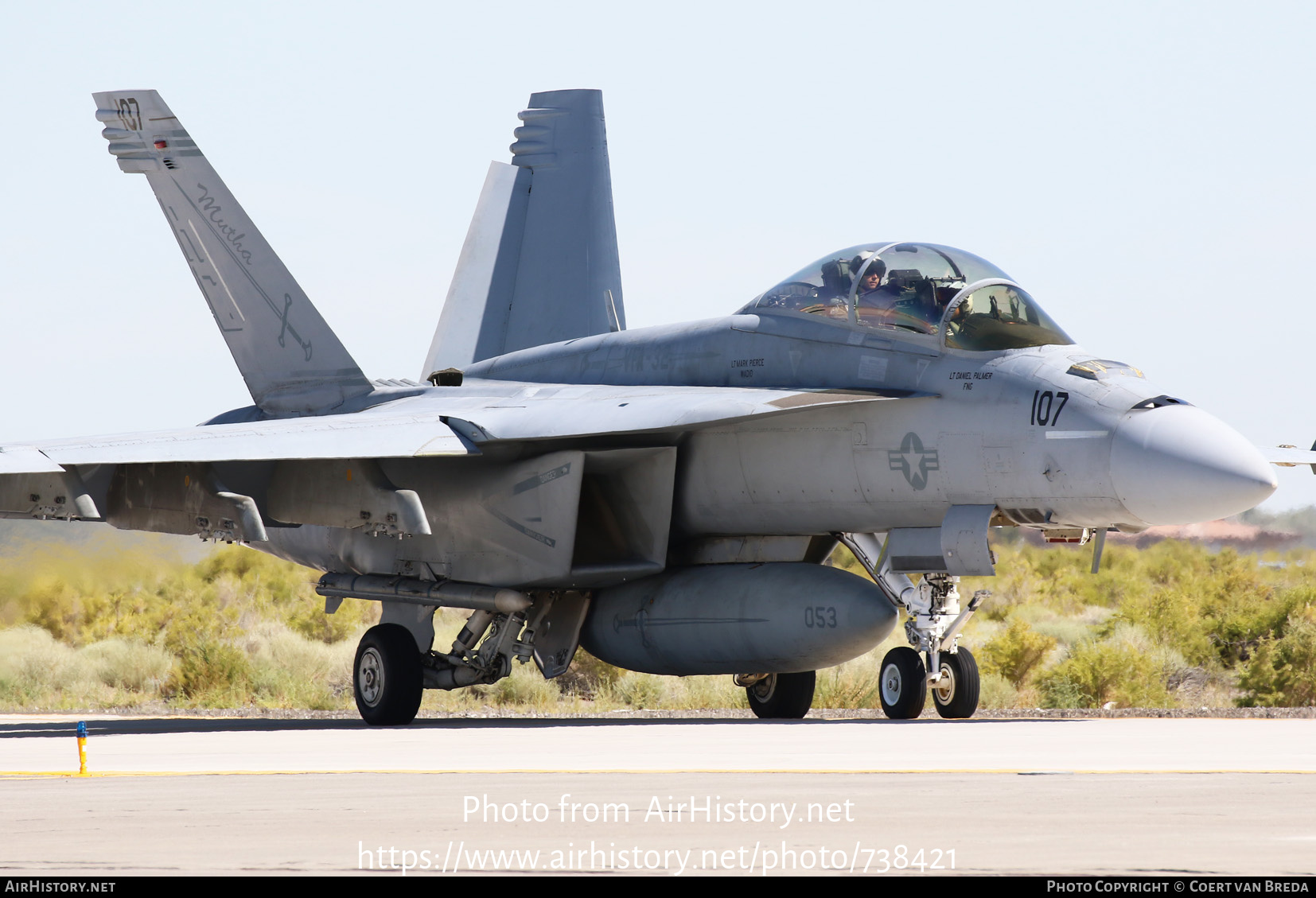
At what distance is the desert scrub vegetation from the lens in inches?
721

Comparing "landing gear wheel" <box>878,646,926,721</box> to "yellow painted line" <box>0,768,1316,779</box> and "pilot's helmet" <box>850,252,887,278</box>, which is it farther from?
"yellow painted line" <box>0,768,1316,779</box>

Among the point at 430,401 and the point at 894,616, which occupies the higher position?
the point at 430,401

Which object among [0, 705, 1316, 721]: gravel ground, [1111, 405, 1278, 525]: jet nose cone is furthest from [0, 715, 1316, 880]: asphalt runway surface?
[0, 705, 1316, 721]: gravel ground

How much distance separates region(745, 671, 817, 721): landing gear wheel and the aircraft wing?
2755 millimetres

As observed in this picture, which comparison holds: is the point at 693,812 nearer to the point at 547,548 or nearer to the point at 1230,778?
the point at 1230,778

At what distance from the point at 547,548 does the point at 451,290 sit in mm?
7591

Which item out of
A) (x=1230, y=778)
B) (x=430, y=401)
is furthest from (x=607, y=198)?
(x=1230, y=778)

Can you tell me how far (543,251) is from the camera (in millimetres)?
20656

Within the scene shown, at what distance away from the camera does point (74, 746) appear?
11680 millimetres

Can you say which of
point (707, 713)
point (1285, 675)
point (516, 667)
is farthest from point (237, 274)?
point (1285, 675)

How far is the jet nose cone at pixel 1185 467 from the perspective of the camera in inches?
447

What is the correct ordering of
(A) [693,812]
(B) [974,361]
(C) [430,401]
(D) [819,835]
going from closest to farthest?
(D) [819,835] < (A) [693,812] < (B) [974,361] < (C) [430,401]

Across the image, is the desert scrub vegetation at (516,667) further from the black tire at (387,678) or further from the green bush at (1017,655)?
the black tire at (387,678)

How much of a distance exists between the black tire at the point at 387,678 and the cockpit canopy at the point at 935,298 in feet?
14.6
